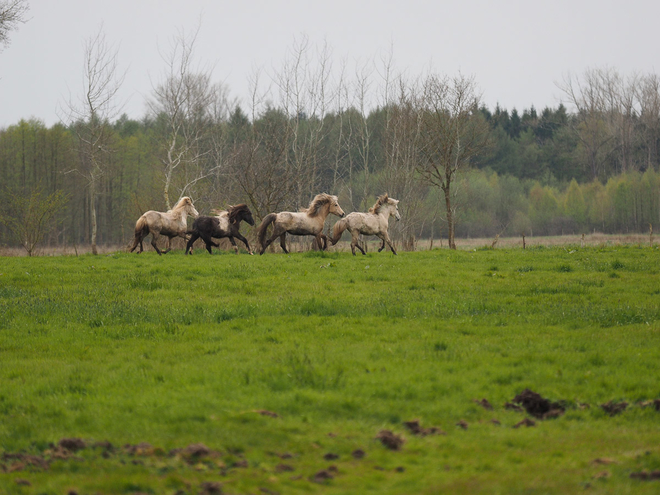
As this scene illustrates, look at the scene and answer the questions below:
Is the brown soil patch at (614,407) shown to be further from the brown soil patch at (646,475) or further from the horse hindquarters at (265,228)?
the horse hindquarters at (265,228)

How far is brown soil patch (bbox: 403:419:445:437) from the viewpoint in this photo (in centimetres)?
621

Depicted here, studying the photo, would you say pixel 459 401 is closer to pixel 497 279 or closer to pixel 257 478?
pixel 257 478

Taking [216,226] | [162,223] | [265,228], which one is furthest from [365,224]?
[162,223]

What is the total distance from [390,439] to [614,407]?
285 cm

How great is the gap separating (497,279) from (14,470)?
12.9 meters

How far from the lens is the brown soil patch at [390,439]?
5.81 metres

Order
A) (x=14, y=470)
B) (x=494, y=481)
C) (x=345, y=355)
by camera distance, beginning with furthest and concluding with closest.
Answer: (x=345, y=355) → (x=14, y=470) → (x=494, y=481)

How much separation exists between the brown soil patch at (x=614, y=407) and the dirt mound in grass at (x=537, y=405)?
484 mm

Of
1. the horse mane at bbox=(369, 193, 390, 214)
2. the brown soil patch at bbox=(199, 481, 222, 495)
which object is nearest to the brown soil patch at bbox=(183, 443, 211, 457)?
the brown soil patch at bbox=(199, 481, 222, 495)

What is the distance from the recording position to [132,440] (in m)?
6.04

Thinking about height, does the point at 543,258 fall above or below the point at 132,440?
above

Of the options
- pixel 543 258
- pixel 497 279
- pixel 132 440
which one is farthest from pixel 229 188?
pixel 132 440

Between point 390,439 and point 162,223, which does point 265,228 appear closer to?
point 162,223

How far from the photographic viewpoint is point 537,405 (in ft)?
22.8
